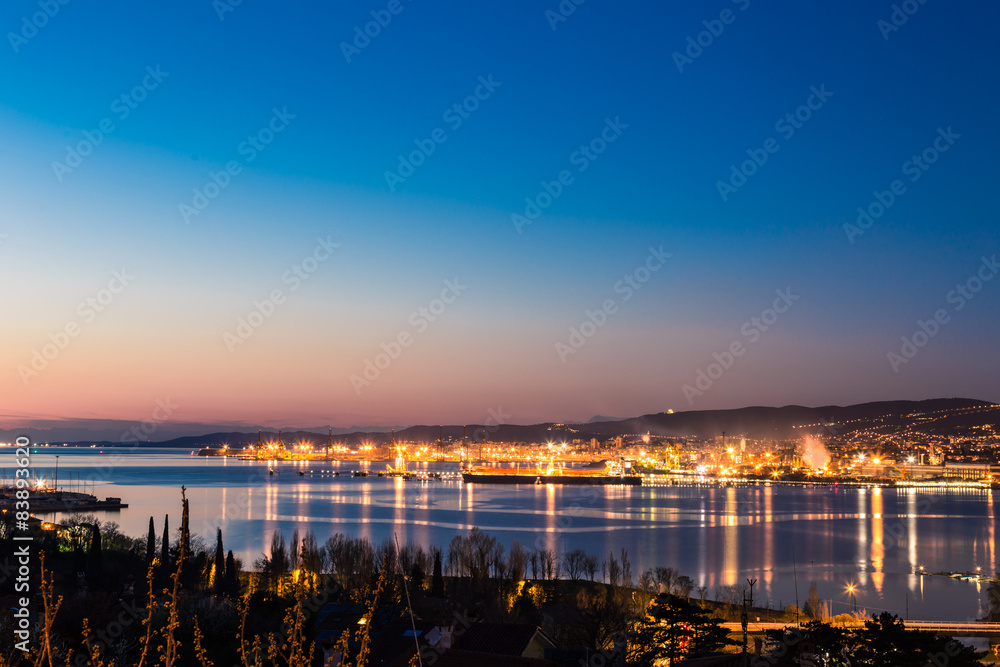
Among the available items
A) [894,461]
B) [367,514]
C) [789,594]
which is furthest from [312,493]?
[894,461]

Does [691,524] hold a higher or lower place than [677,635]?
lower

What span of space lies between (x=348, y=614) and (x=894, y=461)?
194 feet

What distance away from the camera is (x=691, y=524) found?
85.3 feet

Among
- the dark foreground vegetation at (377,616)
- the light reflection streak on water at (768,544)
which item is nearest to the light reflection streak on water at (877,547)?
the light reflection streak on water at (768,544)

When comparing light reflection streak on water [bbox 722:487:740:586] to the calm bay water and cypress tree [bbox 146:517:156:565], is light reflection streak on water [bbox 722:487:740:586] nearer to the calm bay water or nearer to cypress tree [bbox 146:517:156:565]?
the calm bay water

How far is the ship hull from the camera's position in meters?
47.5

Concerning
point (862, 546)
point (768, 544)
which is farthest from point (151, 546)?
point (862, 546)

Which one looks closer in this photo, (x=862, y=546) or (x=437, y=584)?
(x=437, y=584)

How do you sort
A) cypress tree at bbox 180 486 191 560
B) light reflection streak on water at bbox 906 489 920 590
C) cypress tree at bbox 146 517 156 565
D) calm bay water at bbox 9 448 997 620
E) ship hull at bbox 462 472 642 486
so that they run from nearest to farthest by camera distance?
cypress tree at bbox 180 486 191 560 → cypress tree at bbox 146 517 156 565 → calm bay water at bbox 9 448 997 620 → light reflection streak on water at bbox 906 489 920 590 → ship hull at bbox 462 472 642 486

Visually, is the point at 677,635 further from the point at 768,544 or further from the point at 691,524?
the point at 691,524

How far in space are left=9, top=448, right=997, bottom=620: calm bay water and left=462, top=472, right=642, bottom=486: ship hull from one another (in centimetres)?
311

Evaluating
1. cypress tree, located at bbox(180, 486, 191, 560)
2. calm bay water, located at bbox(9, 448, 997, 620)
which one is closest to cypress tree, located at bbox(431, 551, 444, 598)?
cypress tree, located at bbox(180, 486, 191, 560)

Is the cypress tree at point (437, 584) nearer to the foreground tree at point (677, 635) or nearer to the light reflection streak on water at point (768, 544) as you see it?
the foreground tree at point (677, 635)

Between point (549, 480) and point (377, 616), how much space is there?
1580 inches
